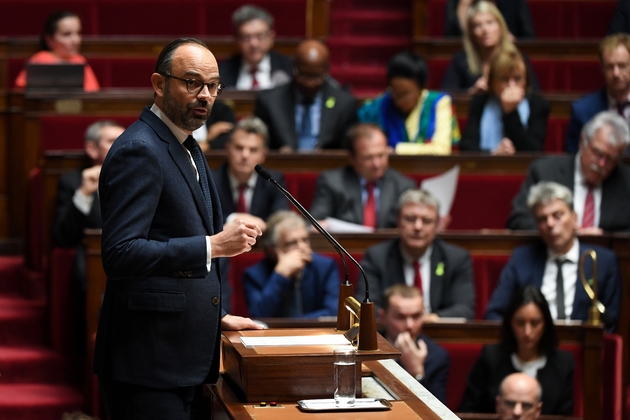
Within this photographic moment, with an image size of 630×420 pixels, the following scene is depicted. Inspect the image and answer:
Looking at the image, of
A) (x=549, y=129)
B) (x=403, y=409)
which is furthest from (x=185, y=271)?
(x=549, y=129)

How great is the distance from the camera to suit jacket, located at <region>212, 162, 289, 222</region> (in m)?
2.55

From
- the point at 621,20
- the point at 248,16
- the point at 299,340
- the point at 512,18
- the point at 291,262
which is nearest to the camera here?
the point at 299,340

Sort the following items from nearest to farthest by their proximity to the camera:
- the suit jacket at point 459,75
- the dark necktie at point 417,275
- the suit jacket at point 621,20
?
the dark necktie at point 417,275 < the suit jacket at point 459,75 < the suit jacket at point 621,20

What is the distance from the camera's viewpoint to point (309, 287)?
7.55 feet

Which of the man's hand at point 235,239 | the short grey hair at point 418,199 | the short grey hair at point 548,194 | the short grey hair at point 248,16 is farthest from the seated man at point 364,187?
the man's hand at point 235,239

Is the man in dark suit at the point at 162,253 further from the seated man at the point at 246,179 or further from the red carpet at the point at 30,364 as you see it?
the seated man at the point at 246,179

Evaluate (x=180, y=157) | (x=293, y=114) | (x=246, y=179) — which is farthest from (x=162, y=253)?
(x=293, y=114)

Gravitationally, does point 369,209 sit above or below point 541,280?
above

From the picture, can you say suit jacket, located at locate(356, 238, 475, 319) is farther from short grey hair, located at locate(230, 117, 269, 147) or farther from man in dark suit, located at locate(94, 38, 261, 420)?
man in dark suit, located at locate(94, 38, 261, 420)

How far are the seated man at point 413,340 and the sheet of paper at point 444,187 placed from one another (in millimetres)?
565

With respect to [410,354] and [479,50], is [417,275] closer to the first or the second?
[410,354]

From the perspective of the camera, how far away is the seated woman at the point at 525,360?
204cm

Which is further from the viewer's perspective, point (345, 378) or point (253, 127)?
point (253, 127)

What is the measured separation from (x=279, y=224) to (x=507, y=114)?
0.84m
